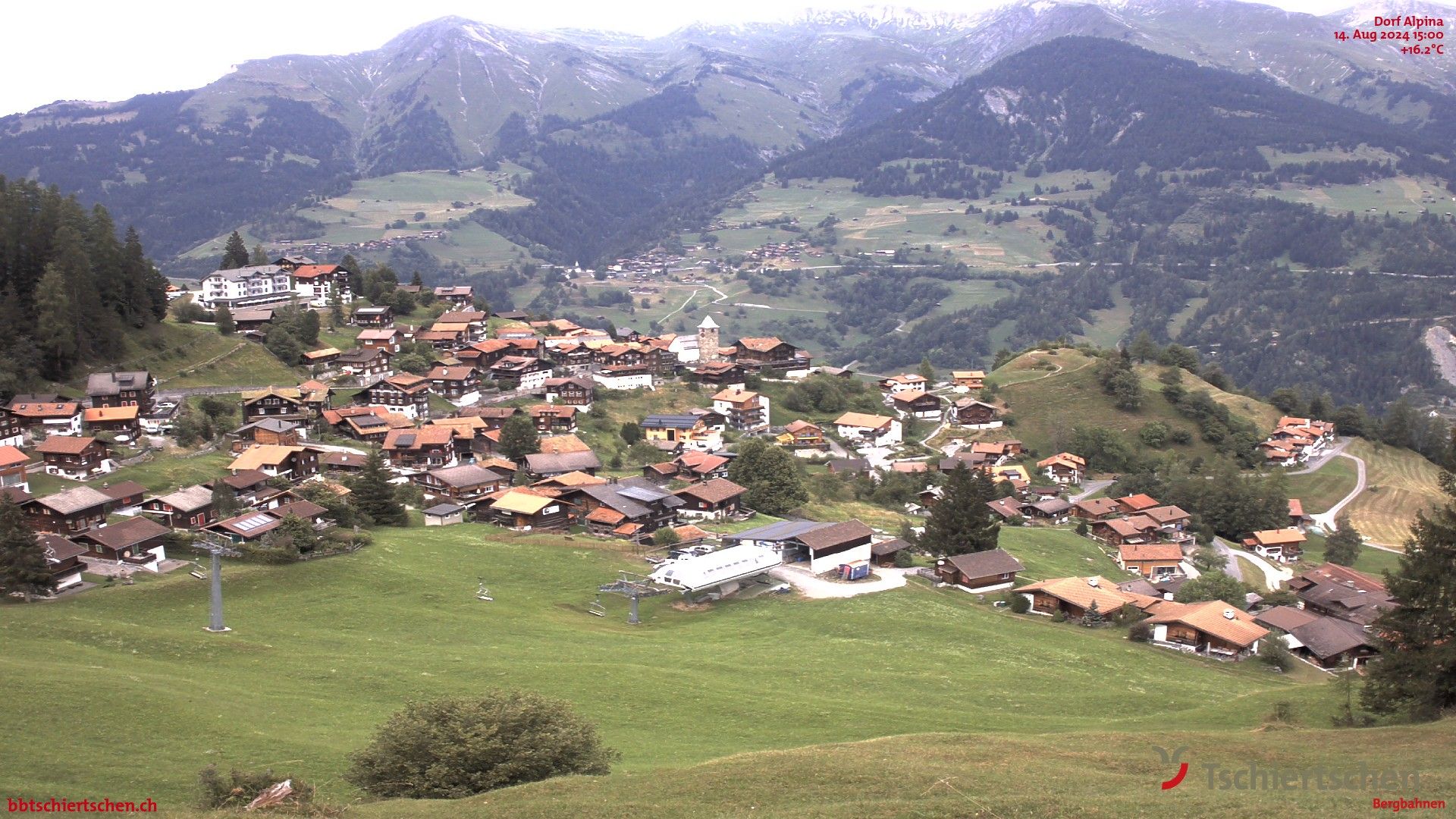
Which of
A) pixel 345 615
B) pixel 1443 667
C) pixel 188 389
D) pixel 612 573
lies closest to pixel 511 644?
pixel 345 615

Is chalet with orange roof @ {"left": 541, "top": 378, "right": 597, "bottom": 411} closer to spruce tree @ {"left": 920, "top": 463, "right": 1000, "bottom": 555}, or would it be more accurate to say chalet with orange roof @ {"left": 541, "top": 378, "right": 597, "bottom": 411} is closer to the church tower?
the church tower

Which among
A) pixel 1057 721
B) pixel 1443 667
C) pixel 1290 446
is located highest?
pixel 1443 667

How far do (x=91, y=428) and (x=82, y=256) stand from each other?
14591 mm

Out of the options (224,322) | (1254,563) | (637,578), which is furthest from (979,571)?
(224,322)

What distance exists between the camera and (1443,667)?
2400 cm

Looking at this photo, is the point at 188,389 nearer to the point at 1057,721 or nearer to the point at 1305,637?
the point at 1057,721

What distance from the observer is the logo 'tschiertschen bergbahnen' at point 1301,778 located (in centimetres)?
1786

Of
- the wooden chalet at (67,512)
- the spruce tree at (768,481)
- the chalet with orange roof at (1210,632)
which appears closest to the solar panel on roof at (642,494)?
the spruce tree at (768,481)

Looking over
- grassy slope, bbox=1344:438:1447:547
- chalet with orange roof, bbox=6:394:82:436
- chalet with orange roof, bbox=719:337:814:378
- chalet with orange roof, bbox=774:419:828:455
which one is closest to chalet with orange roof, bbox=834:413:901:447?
chalet with orange roof, bbox=774:419:828:455

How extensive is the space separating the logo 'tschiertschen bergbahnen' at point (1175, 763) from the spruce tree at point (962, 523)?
94.8ft

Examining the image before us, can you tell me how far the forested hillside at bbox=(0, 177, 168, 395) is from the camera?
60062 millimetres

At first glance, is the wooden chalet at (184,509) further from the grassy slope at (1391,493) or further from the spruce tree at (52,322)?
the grassy slope at (1391,493)

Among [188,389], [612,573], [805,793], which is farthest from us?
[188,389]

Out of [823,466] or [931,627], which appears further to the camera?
[823,466]
